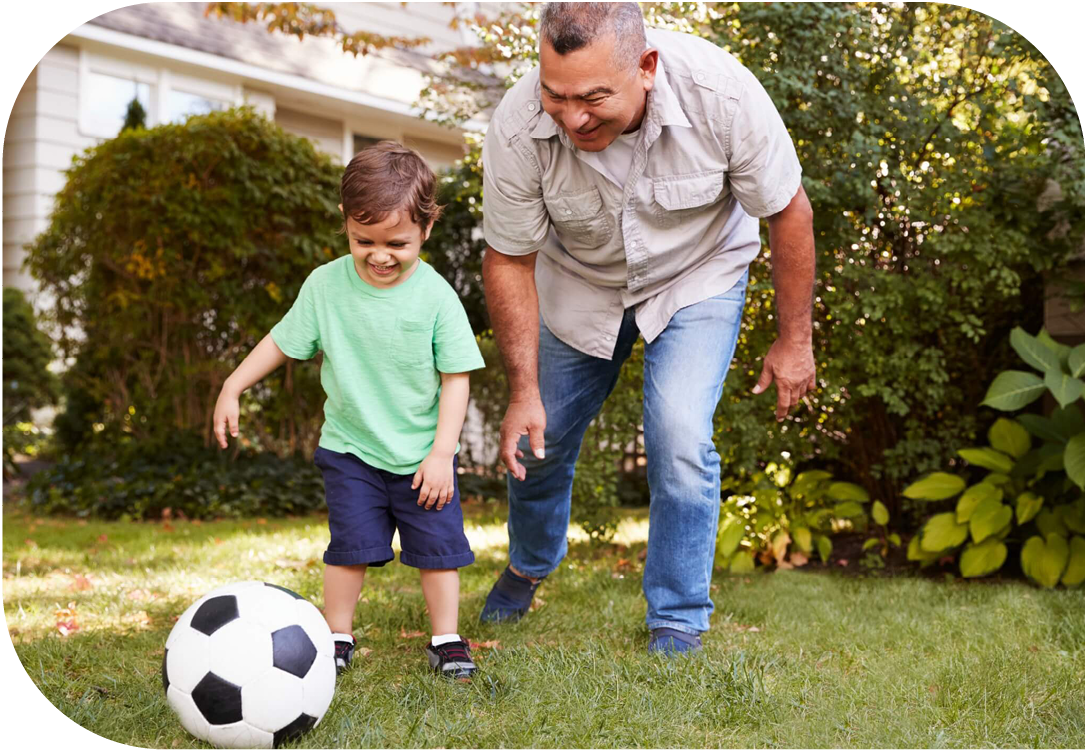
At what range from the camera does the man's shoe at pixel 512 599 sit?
3322 mm

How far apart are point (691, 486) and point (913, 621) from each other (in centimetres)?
105

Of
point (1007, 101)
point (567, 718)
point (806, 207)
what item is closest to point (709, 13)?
point (1007, 101)

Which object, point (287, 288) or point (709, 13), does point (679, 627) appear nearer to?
point (709, 13)

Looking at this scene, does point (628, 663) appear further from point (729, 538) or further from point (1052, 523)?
point (1052, 523)

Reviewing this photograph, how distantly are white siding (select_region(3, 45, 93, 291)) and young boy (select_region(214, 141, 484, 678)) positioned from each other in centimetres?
773

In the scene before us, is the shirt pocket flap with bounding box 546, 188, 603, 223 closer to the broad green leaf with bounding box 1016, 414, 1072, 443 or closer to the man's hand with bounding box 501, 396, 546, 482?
the man's hand with bounding box 501, 396, 546, 482

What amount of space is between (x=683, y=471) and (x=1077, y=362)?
6.00 feet

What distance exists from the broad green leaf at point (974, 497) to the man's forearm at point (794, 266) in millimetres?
1532

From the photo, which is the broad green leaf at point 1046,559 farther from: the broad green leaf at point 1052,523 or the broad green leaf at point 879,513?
the broad green leaf at point 879,513

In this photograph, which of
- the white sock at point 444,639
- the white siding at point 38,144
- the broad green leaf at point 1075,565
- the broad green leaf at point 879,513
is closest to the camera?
the white sock at point 444,639

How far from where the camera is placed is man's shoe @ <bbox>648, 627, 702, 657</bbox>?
2.80 meters

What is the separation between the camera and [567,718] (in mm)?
2299

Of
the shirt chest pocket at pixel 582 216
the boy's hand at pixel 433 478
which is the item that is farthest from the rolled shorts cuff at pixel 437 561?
the shirt chest pocket at pixel 582 216

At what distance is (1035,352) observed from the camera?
3.81m
